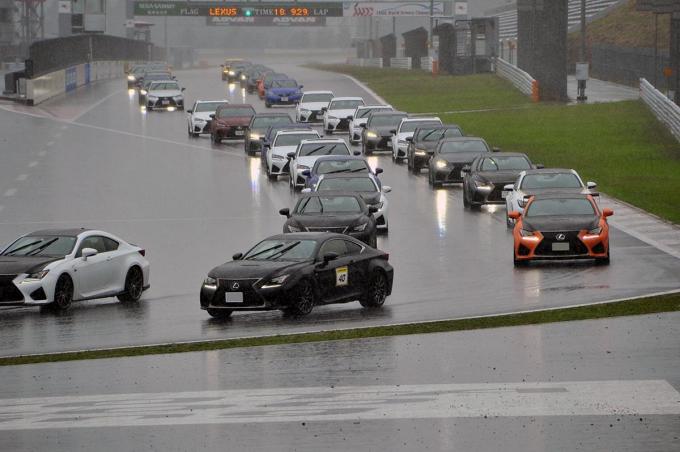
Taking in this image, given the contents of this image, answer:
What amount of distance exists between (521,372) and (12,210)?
25.1m

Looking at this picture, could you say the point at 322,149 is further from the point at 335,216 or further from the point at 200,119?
the point at 200,119

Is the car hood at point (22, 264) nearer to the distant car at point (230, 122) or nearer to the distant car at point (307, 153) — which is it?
the distant car at point (307, 153)

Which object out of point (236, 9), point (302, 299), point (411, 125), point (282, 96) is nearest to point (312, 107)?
point (282, 96)

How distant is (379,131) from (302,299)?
3396cm

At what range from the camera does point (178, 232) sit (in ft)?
113

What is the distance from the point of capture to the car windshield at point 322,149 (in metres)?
44.3

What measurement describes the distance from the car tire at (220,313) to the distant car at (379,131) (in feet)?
109

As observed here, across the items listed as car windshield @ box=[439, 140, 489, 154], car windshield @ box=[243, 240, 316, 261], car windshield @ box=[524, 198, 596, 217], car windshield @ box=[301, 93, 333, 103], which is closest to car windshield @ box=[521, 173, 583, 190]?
car windshield @ box=[524, 198, 596, 217]

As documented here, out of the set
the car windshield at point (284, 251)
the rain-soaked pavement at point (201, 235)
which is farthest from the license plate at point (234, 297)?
the car windshield at point (284, 251)

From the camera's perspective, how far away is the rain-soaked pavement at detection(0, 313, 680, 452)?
43.5ft

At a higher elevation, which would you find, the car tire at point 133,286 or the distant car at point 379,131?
the distant car at point 379,131

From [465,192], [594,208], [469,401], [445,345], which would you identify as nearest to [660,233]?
[594,208]

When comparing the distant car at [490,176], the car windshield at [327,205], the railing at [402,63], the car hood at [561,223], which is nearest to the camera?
the car hood at [561,223]

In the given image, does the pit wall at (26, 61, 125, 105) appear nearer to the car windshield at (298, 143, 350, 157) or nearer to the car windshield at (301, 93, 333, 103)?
the car windshield at (301, 93, 333, 103)
